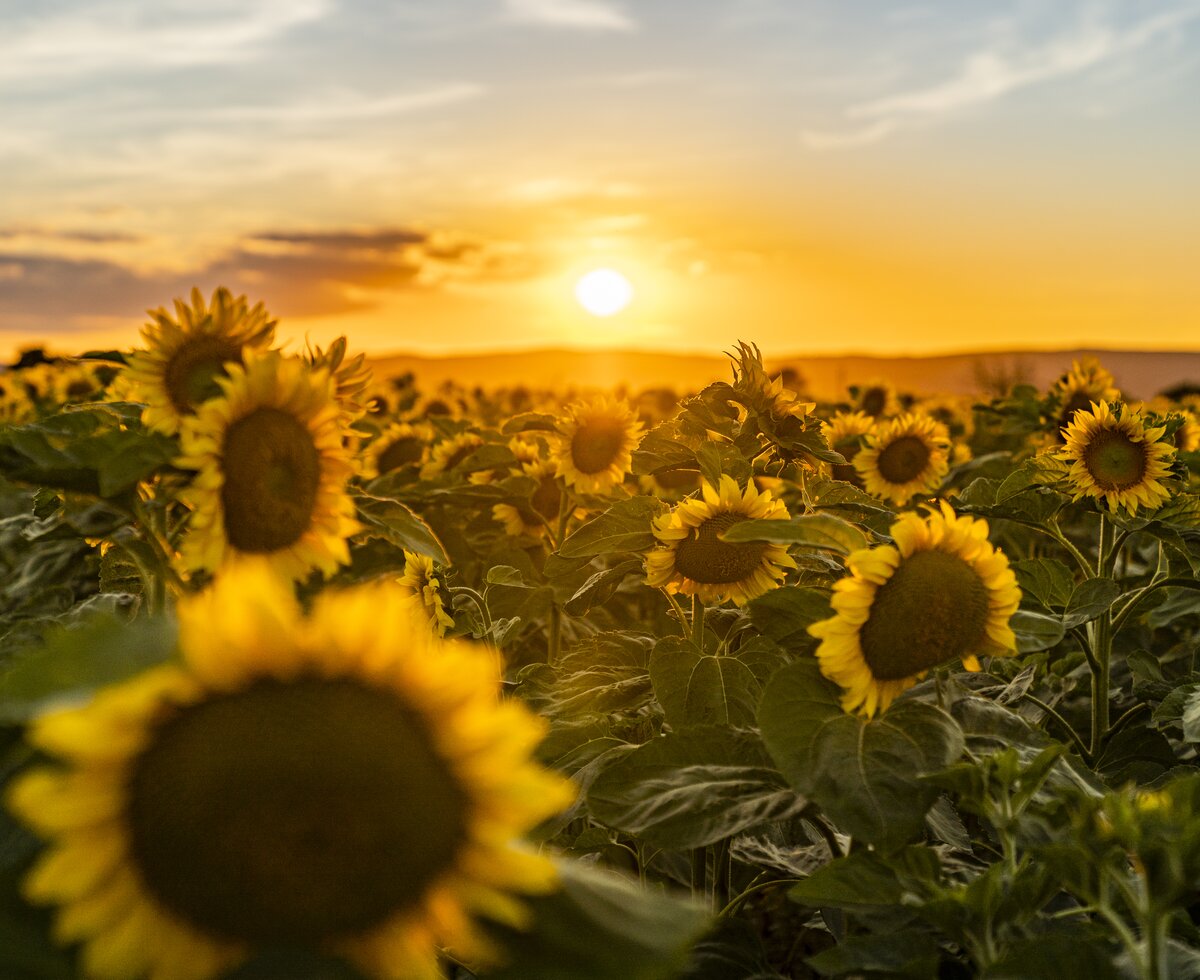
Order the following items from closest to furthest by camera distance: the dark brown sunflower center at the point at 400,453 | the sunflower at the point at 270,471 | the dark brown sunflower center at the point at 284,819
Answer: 1. the dark brown sunflower center at the point at 284,819
2. the sunflower at the point at 270,471
3. the dark brown sunflower center at the point at 400,453

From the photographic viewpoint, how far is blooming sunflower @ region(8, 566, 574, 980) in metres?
0.85

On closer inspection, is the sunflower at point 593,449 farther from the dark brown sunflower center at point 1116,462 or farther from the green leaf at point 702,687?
the green leaf at point 702,687

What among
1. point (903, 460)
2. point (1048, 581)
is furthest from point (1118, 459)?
point (903, 460)

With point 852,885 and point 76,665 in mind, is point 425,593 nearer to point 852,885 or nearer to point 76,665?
point 852,885

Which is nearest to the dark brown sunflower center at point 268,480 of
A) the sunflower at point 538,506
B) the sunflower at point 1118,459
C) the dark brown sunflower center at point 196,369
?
the dark brown sunflower center at point 196,369

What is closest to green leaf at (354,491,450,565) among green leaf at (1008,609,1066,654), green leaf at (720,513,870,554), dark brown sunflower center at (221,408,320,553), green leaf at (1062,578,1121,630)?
dark brown sunflower center at (221,408,320,553)

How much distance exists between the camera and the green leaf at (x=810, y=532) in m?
1.47

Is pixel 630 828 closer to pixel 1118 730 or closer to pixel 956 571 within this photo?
pixel 956 571

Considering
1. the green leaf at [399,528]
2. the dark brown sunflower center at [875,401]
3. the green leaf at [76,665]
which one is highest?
the dark brown sunflower center at [875,401]

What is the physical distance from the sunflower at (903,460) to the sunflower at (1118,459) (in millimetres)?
1142

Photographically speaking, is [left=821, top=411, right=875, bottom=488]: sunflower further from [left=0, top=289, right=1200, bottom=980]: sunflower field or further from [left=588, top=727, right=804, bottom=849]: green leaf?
[left=588, top=727, right=804, bottom=849]: green leaf

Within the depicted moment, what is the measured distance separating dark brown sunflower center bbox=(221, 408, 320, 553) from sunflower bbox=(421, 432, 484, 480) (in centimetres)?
304

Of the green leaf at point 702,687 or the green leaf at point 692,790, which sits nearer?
the green leaf at point 692,790

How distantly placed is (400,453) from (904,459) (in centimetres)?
233
